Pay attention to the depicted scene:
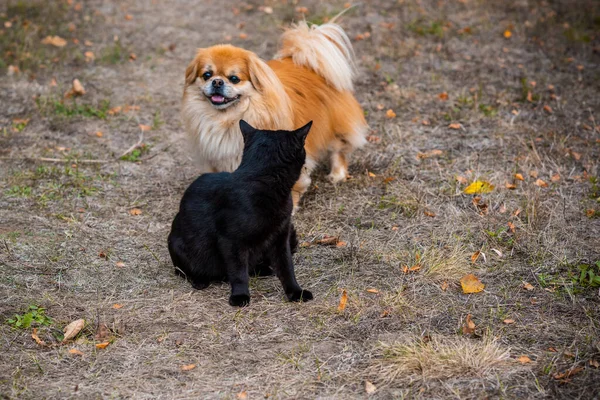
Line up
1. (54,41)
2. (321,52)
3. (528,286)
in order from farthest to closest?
(54,41)
(321,52)
(528,286)

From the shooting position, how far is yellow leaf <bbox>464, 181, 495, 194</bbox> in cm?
491

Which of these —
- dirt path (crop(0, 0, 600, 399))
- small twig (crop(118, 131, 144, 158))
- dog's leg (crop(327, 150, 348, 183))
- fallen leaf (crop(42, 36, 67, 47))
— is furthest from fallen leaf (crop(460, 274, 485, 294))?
fallen leaf (crop(42, 36, 67, 47))

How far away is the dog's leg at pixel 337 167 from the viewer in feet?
17.5

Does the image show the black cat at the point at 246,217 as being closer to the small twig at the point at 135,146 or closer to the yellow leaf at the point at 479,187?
the yellow leaf at the point at 479,187

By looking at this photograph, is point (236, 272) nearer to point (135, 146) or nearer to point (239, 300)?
point (239, 300)

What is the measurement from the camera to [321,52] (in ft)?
16.5

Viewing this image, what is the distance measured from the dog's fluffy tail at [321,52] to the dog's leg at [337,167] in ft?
1.74

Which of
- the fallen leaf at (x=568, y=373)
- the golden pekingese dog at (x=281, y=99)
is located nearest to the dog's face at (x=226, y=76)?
the golden pekingese dog at (x=281, y=99)

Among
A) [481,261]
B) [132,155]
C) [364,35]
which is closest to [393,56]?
[364,35]

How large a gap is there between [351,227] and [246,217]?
130cm

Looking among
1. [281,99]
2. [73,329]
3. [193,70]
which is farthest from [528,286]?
[193,70]

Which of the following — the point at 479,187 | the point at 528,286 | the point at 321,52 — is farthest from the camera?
the point at 321,52

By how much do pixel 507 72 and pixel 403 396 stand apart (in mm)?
5430

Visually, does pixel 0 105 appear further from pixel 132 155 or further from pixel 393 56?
pixel 393 56
